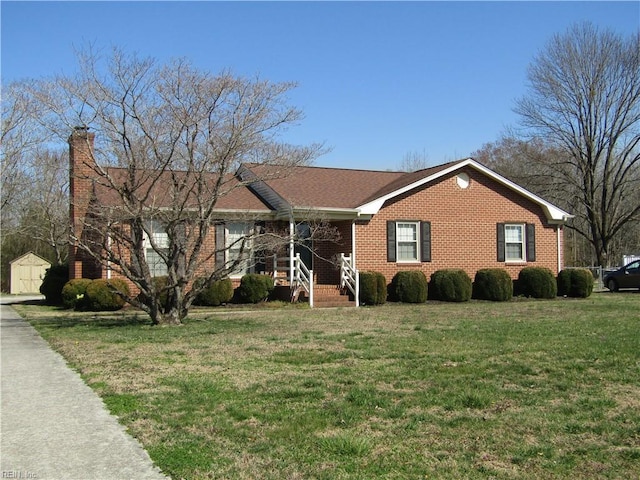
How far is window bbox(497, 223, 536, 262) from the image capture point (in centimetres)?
2439

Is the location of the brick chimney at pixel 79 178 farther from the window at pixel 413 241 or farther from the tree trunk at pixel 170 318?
the window at pixel 413 241

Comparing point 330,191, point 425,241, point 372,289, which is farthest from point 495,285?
point 330,191

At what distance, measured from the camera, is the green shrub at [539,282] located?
2314 centimetres

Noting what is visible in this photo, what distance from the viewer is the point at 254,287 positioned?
20562 mm

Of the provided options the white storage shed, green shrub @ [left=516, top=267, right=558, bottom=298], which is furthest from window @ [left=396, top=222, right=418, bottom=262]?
the white storage shed

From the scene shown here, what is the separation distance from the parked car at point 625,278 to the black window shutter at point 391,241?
Answer: 36.8 feet

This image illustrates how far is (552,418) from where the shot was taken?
6.26m

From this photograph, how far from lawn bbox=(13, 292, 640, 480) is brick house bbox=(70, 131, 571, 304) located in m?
7.85

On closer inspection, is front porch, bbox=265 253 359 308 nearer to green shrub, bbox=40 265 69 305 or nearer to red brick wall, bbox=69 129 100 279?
red brick wall, bbox=69 129 100 279

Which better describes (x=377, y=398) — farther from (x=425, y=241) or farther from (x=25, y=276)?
(x=25, y=276)

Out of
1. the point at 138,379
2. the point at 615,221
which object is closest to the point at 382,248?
the point at 138,379

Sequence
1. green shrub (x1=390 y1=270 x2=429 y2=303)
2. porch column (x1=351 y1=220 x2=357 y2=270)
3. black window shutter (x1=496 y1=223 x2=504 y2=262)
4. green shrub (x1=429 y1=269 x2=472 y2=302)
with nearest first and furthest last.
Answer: green shrub (x1=390 y1=270 x2=429 y2=303)
porch column (x1=351 y1=220 x2=357 y2=270)
green shrub (x1=429 y1=269 x2=472 y2=302)
black window shutter (x1=496 y1=223 x2=504 y2=262)

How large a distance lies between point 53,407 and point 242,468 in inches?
123

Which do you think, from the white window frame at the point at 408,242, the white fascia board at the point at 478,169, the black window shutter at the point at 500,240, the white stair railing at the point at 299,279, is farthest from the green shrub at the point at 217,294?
the black window shutter at the point at 500,240
